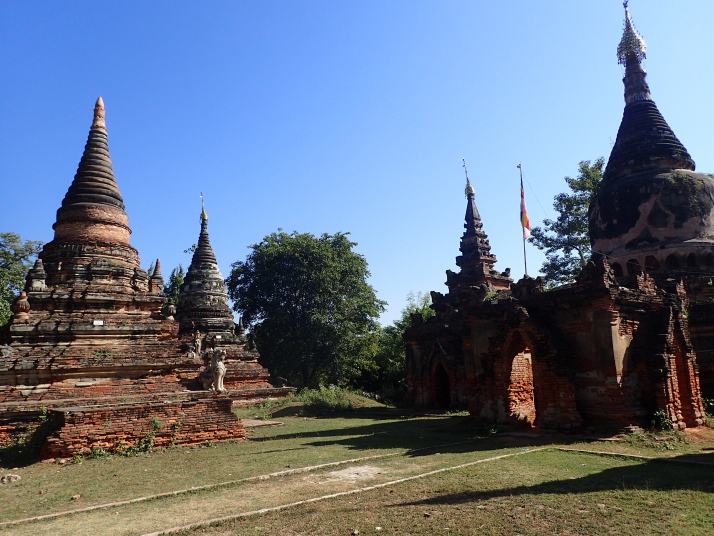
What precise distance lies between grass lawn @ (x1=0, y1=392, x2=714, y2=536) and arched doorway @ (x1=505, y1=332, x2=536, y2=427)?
212 centimetres

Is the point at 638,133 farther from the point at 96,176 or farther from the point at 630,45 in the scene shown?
the point at 96,176

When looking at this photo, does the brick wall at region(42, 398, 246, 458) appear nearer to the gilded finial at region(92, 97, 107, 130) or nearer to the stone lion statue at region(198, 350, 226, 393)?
the stone lion statue at region(198, 350, 226, 393)

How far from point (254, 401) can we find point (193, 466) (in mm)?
15666

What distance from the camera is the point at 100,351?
18688 mm

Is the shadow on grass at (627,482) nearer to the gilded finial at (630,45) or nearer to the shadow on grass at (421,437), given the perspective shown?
the shadow on grass at (421,437)

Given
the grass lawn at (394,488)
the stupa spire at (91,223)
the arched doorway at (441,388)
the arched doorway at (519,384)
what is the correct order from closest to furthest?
the grass lawn at (394,488) → the arched doorway at (519,384) → the stupa spire at (91,223) → the arched doorway at (441,388)

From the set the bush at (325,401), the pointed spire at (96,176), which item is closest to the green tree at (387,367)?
the bush at (325,401)

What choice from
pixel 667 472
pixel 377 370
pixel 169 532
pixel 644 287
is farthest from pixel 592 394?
pixel 377 370

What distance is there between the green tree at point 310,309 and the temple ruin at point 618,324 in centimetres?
1177

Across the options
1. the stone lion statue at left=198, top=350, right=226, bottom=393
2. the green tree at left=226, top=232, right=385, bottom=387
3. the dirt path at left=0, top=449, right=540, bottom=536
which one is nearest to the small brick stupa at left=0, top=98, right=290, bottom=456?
the stone lion statue at left=198, top=350, right=226, bottom=393

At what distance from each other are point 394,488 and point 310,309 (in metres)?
32.4

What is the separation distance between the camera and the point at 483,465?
33.7ft

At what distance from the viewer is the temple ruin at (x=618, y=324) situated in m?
14.0

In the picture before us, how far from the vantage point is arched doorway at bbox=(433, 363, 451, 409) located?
2838 centimetres
